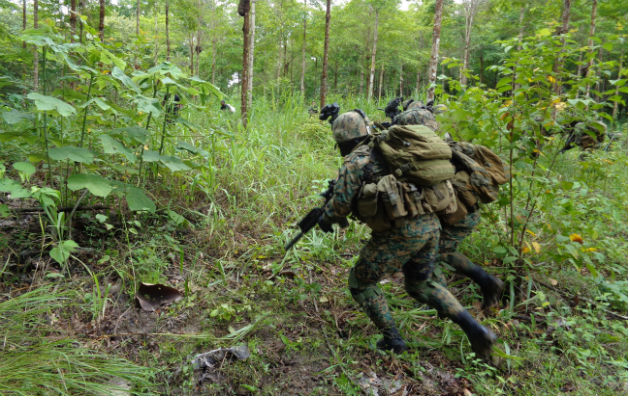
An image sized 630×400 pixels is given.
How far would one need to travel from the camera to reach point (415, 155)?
2066 mm

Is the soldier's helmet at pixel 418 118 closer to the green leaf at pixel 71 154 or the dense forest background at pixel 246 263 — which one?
the dense forest background at pixel 246 263

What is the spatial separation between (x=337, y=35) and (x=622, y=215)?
14685mm

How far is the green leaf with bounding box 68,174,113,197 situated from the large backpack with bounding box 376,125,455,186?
6.26ft

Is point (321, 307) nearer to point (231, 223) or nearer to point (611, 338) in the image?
point (231, 223)

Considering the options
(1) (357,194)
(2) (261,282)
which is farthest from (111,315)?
(1) (357,194)

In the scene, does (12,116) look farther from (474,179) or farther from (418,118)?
(474,179)

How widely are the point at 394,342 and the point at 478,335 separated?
541mm

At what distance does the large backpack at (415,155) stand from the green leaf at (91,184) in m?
1.91

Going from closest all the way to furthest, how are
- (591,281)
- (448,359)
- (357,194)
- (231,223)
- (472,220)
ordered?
(357,194) < (448,359) < (472,220) < (591,281) < (231,223)

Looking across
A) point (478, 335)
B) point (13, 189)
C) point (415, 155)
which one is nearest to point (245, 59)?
point (13, 189)

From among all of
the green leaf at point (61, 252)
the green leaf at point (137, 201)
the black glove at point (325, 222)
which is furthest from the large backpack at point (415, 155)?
the green leaf at point (61, 252)

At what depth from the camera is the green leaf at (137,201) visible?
8.63 feet

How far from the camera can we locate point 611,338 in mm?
2477

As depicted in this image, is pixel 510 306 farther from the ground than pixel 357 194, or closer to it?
closer to it
